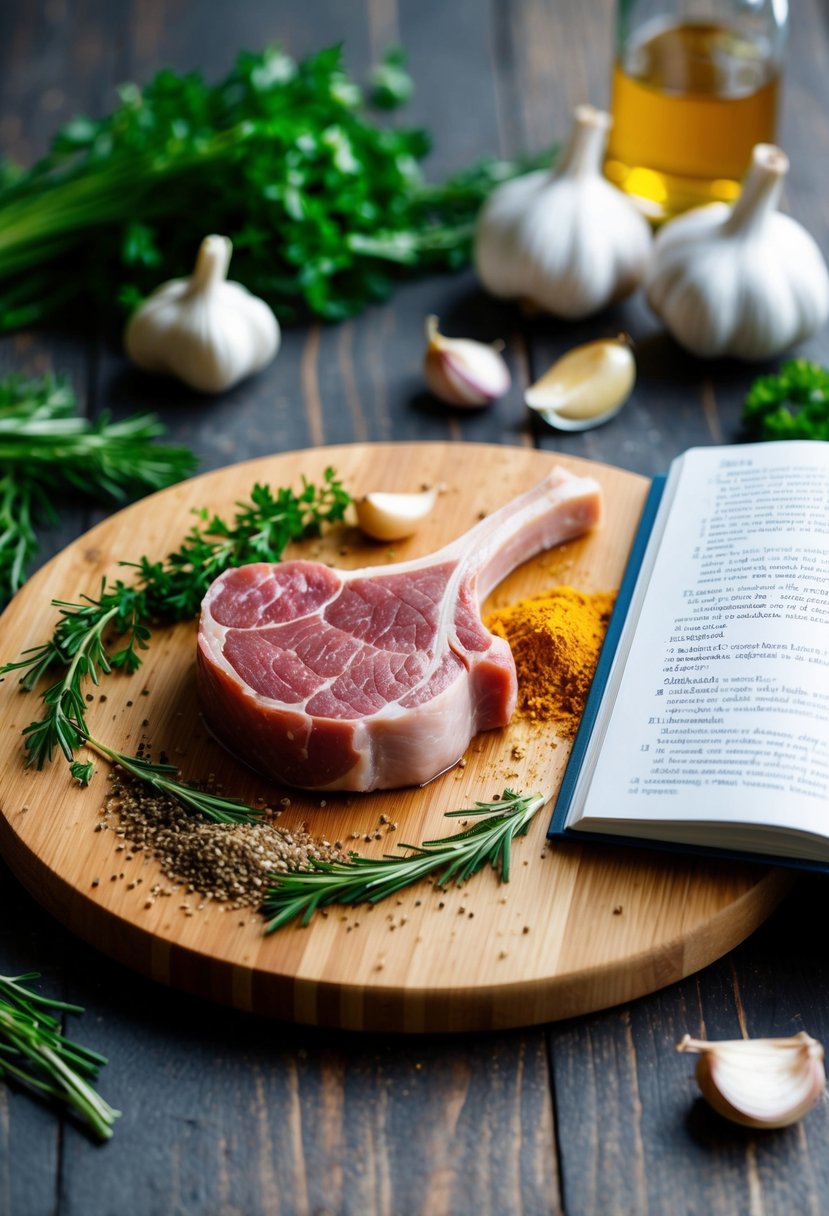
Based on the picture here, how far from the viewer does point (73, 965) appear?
2.03 metres

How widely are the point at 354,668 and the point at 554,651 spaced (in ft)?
1.29

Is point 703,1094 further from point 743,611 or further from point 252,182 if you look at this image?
point 252,182

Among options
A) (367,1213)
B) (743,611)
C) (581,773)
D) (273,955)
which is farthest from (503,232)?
(367,1213)

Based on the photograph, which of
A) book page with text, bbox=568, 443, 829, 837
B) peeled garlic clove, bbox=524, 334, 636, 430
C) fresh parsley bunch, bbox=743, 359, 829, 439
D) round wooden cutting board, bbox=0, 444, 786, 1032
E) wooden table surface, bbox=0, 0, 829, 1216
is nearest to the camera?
wooden table surface, bbox=0, 0, 829, 1216

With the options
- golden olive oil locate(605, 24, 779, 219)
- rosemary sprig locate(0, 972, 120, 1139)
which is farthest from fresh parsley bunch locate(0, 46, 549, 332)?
rosemary sprig locate(0, 972, 120, 1139)

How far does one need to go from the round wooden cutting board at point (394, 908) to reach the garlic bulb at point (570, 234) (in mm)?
1469

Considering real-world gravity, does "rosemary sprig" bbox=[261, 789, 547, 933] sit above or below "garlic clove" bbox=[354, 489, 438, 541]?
below

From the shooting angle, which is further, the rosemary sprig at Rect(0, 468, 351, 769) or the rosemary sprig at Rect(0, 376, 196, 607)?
the rosemary sprig at Rect(0, 376, 196, 607)

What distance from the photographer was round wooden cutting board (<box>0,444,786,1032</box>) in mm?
1890

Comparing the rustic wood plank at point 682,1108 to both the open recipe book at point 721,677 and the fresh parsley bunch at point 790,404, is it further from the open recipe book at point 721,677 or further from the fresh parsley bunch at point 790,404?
the fresh parsley bunch at point 790,404

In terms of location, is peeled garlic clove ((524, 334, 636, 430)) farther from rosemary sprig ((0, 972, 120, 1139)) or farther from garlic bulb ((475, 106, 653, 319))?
rosemary sprig ((0, 972, 120, 1139))

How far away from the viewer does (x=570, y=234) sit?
3.21 meters

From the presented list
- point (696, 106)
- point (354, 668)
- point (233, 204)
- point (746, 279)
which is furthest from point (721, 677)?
point (233, 204)

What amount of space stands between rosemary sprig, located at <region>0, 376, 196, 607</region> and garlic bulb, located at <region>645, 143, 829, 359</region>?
128 cm
